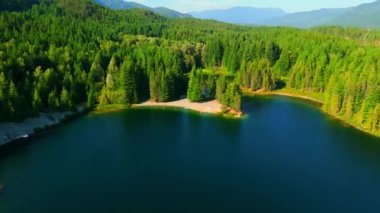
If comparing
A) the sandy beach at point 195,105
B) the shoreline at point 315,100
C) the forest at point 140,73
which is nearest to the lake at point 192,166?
the shoreline at point 315,100

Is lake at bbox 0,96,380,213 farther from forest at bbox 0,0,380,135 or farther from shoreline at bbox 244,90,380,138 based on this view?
forest at bbox 0,0,380,135

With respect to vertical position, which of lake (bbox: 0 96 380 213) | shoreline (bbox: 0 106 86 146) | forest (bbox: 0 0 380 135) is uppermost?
forest (bbox: 0 0 380 135)

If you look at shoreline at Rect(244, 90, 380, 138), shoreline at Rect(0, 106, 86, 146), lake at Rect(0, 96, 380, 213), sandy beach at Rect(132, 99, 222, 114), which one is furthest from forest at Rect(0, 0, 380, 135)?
lake at Rect(0, 96, 380, 213)

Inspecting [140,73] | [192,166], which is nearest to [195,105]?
[140,73]

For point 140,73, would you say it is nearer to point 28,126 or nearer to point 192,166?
point 28,126

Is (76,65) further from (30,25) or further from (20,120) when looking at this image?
(30,25)

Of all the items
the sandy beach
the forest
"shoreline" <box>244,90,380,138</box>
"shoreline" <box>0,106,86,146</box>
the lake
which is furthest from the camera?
the sandy beach

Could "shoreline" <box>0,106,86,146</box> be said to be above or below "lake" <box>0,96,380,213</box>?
above
